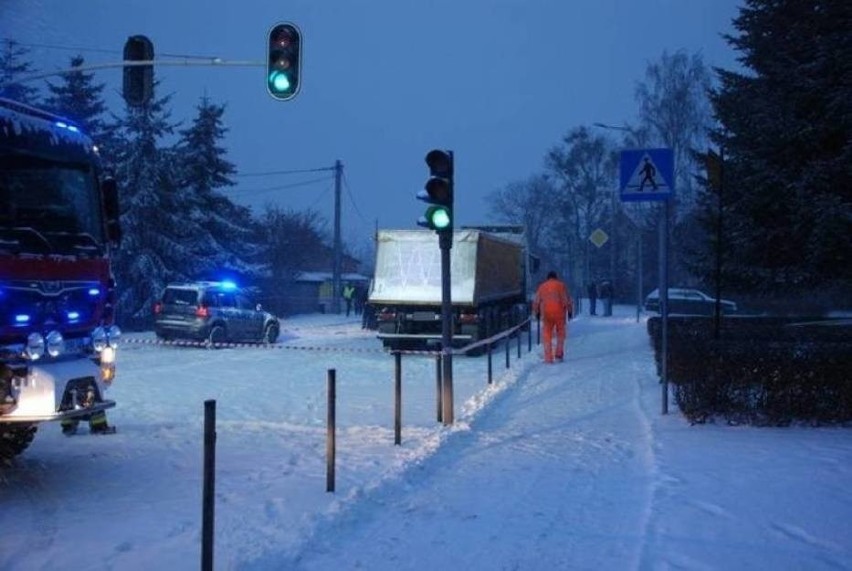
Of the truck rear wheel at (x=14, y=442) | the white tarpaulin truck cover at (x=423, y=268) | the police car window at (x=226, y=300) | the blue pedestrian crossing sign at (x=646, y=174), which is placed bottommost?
the truck rear wheel at (x=14, y=442)

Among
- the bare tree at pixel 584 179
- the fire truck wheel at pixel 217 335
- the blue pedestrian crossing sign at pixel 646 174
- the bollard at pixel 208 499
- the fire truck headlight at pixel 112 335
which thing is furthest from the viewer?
the bare tree at pixel 584 179

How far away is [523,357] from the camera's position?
64.3ft

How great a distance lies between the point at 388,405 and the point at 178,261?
24.5m

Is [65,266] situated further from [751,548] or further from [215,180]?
[215,180]

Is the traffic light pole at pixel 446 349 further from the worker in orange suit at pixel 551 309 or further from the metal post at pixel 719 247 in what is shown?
the worker in orange suit at pixel 551 309

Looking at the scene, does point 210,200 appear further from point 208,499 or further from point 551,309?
point 208,499

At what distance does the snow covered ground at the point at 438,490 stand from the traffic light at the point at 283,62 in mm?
5272

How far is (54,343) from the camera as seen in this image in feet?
22.5

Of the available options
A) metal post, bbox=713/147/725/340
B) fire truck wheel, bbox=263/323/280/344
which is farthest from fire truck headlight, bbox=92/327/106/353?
fire truck wheel, bbox=263/323/280/344

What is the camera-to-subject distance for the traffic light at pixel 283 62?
14266 millimetres

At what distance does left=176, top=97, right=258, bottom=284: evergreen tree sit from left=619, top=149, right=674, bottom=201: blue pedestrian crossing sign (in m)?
27.5

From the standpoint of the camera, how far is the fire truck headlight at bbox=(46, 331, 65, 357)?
6.82m

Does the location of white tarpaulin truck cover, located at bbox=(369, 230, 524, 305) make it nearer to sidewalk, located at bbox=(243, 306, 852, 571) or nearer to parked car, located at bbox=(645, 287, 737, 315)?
sidewalk, located at bbox=(243, 306, 852, 571)

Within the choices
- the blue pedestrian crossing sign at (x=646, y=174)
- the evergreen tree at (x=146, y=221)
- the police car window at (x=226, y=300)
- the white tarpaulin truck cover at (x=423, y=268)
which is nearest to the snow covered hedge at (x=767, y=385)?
the blue pedestrian crossing sign at (x=646, y=174)
